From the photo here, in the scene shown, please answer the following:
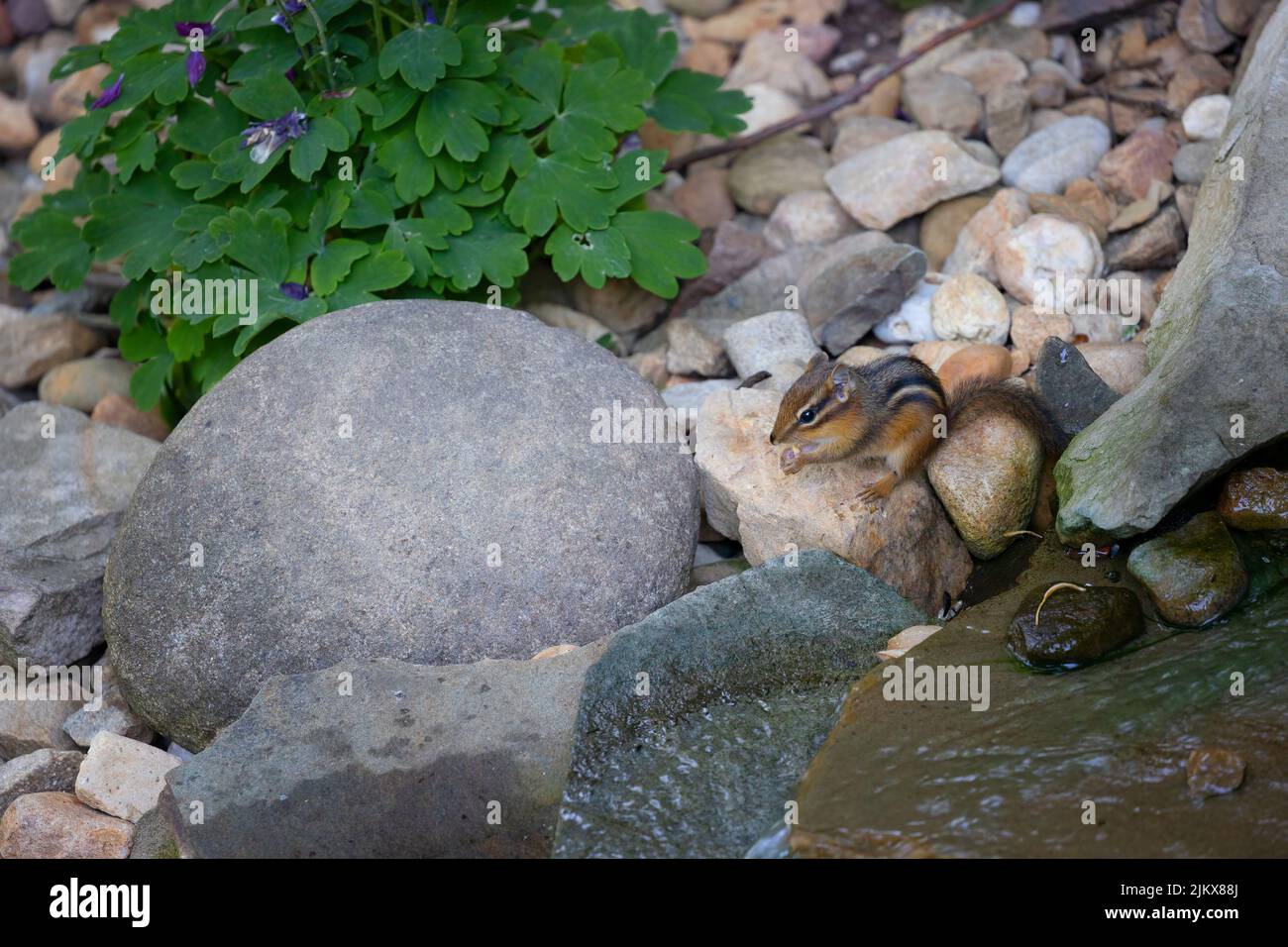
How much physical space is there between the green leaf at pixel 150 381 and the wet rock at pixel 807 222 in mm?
2877

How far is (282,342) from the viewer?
5086 mm

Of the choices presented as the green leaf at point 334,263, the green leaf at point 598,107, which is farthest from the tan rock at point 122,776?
the green leaf at point 598,107

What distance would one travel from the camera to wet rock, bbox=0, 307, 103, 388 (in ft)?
22.4

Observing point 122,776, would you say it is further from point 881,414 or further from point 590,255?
point 881,414

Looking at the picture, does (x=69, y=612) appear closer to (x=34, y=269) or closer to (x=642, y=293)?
(x=34, y=269)

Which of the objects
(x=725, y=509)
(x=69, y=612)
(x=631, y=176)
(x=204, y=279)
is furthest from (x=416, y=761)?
(x=631, y=176)

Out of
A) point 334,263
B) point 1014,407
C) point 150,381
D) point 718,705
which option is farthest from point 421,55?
point 718,705

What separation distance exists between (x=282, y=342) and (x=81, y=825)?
1.80 m

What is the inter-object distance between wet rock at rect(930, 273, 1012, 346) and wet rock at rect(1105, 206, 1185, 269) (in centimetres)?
68

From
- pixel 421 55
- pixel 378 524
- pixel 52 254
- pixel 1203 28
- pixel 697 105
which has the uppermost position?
pixel 1203 28

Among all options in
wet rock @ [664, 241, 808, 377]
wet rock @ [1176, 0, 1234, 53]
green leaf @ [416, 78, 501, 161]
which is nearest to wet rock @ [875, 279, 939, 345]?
wet rock @ [664, 241, 808, 377]

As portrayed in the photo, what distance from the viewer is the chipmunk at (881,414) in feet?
Result: 15.8

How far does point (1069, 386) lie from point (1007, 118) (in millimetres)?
2290

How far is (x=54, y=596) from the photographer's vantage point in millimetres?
5180
